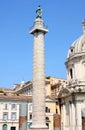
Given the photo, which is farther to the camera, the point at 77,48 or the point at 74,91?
the point at 77,48

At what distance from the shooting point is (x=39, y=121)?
24.8 metres

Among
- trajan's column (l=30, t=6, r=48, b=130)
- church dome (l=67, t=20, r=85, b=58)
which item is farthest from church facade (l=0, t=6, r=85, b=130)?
trajan's column (l=30, t=6, r=48, b=130)

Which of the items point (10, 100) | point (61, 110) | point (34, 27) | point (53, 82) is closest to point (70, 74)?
point (61, 110)

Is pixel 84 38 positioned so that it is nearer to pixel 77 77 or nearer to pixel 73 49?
pixel 73 49

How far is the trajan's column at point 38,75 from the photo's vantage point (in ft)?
81.6

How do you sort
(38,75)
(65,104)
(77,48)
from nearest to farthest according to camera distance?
(38,75), (65,104), (77,48)

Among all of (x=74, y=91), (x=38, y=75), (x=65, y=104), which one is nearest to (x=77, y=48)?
(x=74, y=91)

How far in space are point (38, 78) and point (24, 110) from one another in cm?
1934

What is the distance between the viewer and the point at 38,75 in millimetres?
25844

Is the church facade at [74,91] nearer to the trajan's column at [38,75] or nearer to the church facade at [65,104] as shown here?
the church facade at [65,104]

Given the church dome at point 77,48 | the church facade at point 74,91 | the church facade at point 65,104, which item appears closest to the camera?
the church facade at point 74,91

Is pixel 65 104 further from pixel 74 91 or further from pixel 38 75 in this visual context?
pixel 38 75

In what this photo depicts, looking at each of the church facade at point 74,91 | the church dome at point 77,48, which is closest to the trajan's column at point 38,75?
the church facade at point 74,91

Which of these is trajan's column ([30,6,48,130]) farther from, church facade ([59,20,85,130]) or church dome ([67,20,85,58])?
church dome ([67,20,85,58])
